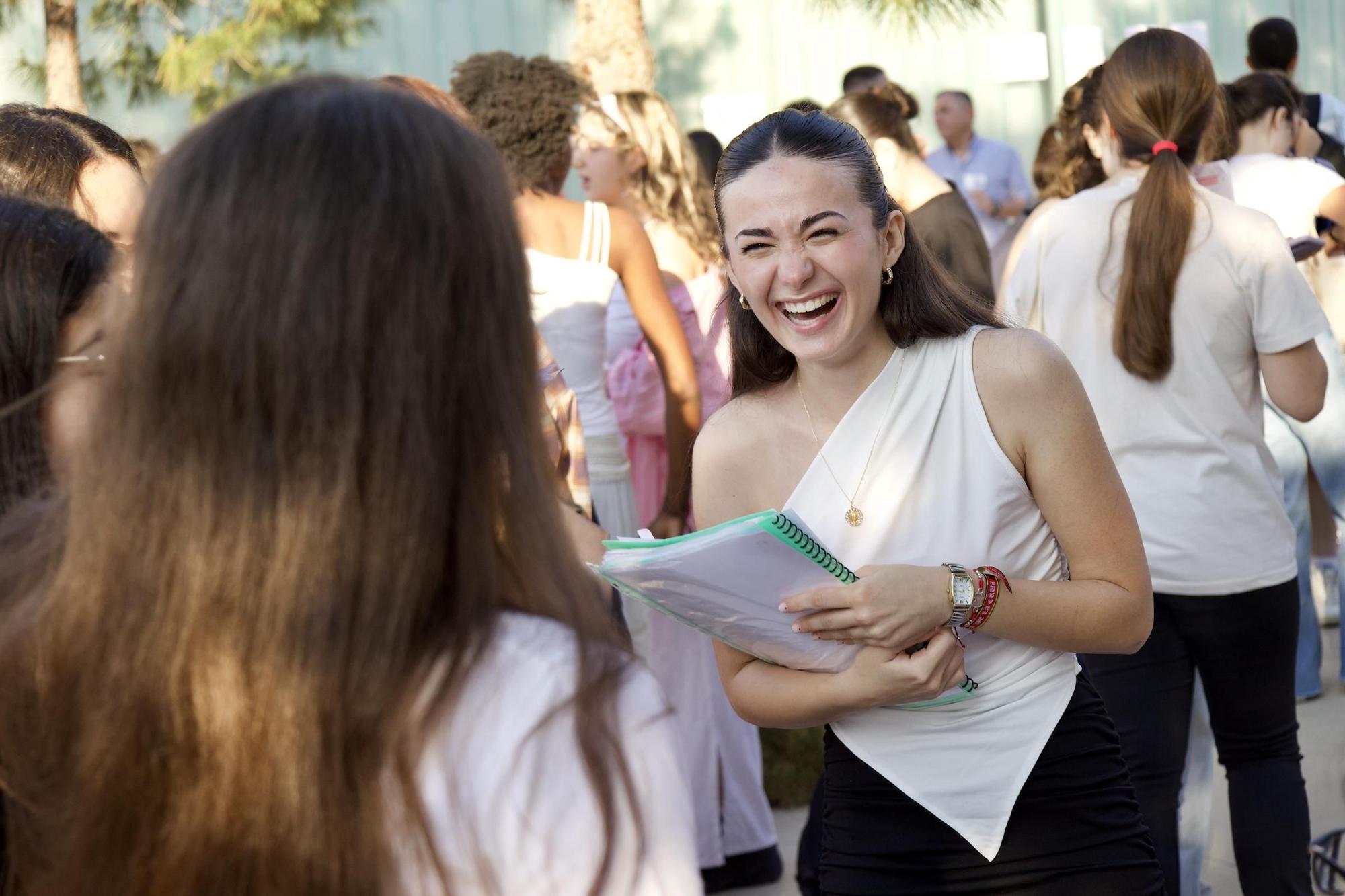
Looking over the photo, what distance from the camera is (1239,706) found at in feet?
9.34

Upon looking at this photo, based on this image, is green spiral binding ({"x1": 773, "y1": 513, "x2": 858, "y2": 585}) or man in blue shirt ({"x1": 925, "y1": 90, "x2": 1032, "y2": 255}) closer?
green spiral binding ({"x1": 773, "y1": 513, "x2": 858, "y2": 585})

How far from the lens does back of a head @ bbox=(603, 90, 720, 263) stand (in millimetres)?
4480

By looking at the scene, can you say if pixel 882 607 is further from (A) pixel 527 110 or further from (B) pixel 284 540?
(A) pixel 527 110

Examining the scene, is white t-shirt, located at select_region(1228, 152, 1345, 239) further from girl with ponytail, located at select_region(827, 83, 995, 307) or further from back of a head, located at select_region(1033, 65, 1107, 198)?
girl with ponytail, located at select_region(827, 83, 995, 307)

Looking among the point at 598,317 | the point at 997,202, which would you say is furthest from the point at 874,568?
the point at 997,202

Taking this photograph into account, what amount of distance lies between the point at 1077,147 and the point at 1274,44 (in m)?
2.51

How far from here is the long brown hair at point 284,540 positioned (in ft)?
2.97

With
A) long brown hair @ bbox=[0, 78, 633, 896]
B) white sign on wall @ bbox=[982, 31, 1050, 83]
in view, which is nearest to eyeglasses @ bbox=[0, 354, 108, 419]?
long brown hair @ bbox=[0, 78, 633, 896]

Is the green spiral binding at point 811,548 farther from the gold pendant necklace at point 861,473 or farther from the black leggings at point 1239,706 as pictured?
the black leggings at point 1239,706

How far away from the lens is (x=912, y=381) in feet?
6.48

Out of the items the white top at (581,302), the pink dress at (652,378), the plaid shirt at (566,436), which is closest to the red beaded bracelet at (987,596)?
the plaid shirt at (566,436)

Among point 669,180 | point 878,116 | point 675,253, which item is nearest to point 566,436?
point 675,253

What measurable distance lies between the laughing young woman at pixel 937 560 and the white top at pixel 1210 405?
3.10 feet

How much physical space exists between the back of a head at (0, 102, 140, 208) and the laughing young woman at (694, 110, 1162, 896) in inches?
41.7
